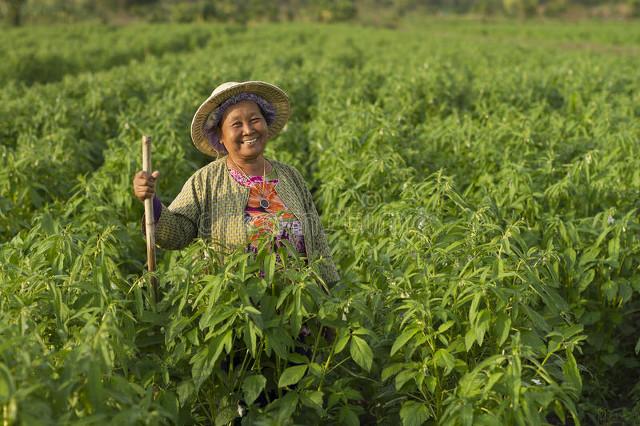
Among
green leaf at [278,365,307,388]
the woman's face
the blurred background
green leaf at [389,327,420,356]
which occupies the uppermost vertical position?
the blurred background

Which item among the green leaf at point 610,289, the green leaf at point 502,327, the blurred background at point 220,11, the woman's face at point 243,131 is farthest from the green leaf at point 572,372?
the blurred background at point 220,11

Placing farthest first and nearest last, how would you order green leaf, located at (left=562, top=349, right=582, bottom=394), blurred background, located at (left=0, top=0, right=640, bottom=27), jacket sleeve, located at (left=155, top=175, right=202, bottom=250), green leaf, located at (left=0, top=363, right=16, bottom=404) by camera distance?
blurred background, located at (left=0, top=0, right=640, bottom=27), jacket sleeve, located at (left=155, top=175, right=202, bottom=250), green leaf, located at (left=562, top=349, right=582, bottom=394), green leaf, located at (left=0, top=363, right=16, bottom=404)

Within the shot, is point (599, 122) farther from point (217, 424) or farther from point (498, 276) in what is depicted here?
point (217, 424)

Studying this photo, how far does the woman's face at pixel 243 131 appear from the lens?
2.98m

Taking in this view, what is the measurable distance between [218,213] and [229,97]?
0.56m

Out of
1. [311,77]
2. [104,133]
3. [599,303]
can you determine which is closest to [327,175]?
[599,303]

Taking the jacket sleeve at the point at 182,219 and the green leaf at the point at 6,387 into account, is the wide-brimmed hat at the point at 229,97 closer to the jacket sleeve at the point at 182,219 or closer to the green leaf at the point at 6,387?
the jacket sleeve at the point at 182,219

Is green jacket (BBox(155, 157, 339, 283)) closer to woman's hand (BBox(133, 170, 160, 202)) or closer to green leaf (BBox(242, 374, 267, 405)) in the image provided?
woman's hand (BBox(133, 170, 160, 202))

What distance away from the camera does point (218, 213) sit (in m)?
2.95

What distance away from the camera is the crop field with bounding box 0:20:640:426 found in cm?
222

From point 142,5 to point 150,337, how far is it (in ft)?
179

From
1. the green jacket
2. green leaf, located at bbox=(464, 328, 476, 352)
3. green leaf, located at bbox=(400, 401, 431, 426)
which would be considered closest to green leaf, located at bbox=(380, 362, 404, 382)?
green leaf, located at bbox=(400, 401, 431, 426)

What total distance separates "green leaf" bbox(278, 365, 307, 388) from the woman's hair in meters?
1.25

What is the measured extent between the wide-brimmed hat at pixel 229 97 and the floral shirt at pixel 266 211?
0.27 meters
